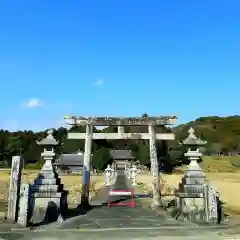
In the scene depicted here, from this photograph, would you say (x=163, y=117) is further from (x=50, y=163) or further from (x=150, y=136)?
(x=50, y=163)

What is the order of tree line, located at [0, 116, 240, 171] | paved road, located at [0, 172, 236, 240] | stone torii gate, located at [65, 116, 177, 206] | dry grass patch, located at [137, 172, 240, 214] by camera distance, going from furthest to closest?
tree line, located at [0, 116, 240, 171]
dry grass patch, located at [137, 172, 240, 214]
stone torii gate, located at [65, 116, 177, 206]
paved road, located at [0, 172, 236, 240]

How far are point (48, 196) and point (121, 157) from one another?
8030cm

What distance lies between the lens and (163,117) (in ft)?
66.0

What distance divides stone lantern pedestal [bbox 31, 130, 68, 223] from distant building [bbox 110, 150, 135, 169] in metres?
78.1

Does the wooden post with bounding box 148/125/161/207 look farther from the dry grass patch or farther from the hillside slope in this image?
the hillside slope

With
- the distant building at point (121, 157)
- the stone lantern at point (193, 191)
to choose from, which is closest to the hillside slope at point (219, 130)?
the distant building at point (121, 157)

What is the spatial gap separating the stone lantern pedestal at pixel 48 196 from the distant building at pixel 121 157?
78.1m

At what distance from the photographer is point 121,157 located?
9531 centimetres

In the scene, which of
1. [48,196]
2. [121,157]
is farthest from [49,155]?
[121,157]

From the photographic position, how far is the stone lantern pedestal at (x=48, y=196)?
15055 mm

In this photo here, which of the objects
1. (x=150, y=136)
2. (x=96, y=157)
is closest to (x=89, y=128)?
(x=150, y=136)

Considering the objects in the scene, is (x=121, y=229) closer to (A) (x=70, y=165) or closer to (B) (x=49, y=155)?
(B) (x=49, y=155)

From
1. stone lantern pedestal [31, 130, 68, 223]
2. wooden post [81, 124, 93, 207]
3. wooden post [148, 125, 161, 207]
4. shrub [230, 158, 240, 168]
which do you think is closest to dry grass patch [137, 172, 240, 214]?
wooden post [148, 125, 161, 207]

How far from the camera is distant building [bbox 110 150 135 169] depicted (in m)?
94.8
